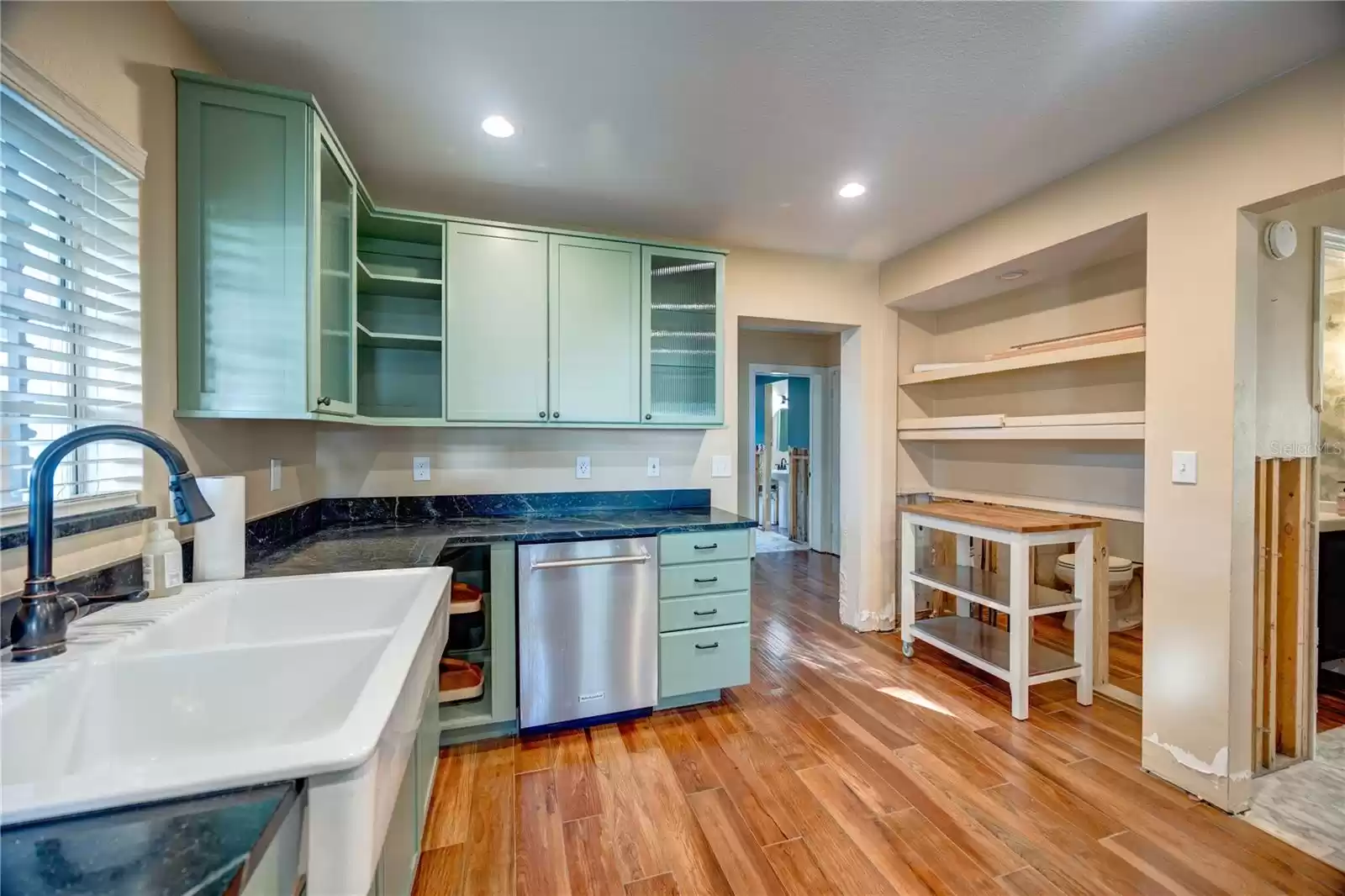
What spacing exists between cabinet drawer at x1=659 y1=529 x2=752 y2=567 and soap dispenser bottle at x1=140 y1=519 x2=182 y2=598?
1591 millimetres

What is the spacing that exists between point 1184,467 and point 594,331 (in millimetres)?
2413

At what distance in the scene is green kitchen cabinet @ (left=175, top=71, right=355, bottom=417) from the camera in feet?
4.80

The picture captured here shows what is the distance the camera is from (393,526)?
2.47 meters

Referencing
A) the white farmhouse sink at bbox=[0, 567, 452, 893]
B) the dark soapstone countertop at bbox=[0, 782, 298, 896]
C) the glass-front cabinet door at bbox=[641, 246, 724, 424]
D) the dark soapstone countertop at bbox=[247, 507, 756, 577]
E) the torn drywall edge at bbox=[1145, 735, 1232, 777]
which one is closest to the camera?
the dark soapstone countertop at bbox=[0, 782, 298, 896]

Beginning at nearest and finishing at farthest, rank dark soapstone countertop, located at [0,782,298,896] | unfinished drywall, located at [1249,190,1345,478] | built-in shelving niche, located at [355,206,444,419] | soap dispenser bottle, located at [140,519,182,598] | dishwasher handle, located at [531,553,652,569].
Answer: dark soapstone countertop, located at [0,782,298,896] → soap dispenser bottle, located at [140,519,182,598] → unfinished drywall, located at [1249,190,1345,478] → dishwasher handle, located at [531,553,652,569] → built-in shelving niche, located at [355,206,444,419]

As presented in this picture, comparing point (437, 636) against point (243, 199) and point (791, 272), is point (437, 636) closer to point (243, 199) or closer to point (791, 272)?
point (243, 199)

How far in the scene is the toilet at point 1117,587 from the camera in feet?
→ 10.2

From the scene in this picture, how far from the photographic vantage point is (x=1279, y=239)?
186cm

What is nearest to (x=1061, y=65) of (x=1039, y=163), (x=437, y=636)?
(x=1039, y=163)

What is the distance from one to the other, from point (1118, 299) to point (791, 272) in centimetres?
164

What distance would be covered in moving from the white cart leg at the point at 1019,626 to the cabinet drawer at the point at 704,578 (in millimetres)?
1217

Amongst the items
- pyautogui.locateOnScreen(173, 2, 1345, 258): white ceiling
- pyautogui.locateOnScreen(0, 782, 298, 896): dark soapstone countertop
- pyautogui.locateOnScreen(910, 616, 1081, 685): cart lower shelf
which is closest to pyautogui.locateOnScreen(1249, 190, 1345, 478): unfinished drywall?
pyautogui.locateOnScreen(173, 2, 1345, 258): white ceiling

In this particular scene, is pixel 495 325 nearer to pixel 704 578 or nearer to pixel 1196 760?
pixel 704 578

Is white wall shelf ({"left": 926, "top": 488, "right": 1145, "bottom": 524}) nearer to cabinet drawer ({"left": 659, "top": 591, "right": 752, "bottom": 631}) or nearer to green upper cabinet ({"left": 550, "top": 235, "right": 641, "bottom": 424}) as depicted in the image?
cabinet drawer ({"left": 659, "top": 591, "right": 752, "bottom": 631})
